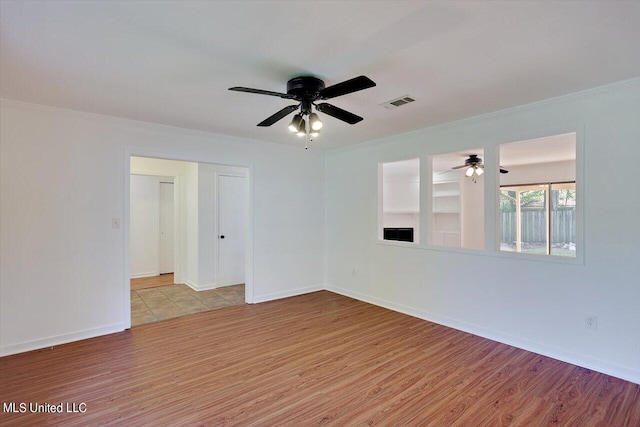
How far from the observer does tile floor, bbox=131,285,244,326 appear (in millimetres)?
4344

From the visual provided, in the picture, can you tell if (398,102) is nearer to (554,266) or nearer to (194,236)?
(554,266)

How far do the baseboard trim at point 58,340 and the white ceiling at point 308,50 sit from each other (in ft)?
8.01

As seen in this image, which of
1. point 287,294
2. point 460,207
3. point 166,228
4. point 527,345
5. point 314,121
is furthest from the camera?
point 166,228

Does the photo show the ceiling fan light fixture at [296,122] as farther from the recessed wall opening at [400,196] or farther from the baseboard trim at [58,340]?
the recessed wall opening at [400,196]

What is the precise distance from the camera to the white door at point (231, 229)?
19.2 feet

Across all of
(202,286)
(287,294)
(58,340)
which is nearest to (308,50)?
(58,340)

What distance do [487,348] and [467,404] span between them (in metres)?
1.14

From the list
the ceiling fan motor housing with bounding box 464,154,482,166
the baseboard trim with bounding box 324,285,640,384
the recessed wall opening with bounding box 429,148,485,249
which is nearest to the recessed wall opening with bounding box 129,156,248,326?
the baseboard trim with bounding box 324,285,640,384

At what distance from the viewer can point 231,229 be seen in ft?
19.7

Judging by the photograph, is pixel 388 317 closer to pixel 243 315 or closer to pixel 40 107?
pixel 243 315

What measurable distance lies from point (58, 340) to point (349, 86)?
12.8ft

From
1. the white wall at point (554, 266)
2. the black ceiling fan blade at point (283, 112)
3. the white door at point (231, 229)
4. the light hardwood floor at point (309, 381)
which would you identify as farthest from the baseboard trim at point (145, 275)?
the black ceiling fan blade at point (283, 112)

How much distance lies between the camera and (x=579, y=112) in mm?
2953

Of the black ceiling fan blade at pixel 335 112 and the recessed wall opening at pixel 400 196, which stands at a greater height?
the black ceiling fan blade at pixel 335 112
